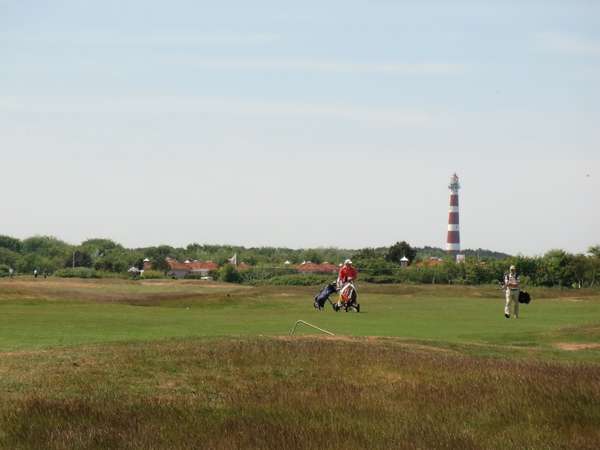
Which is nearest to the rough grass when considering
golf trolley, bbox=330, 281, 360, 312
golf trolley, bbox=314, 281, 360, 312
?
golf trolley, bbox=330, 281, 360, 312

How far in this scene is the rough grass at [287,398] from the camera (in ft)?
56.5

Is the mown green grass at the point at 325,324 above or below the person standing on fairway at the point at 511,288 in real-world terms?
below

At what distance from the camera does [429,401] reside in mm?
20125

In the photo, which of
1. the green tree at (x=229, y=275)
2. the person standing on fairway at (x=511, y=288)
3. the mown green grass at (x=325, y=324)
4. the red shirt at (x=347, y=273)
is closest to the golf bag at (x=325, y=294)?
the mown green grass at (x=325, y=324)

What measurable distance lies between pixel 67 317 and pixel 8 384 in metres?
18.7

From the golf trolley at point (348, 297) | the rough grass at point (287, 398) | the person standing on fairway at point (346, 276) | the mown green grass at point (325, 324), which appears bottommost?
the rough grass at point (287, 398)

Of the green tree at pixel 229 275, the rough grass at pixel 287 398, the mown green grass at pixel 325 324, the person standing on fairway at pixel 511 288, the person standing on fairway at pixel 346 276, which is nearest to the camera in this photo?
the rough grass at pixel 287 398

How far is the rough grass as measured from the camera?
17234 mm

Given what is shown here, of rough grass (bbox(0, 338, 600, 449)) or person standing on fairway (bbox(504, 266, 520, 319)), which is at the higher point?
person standing on fairway (bbox(504, 266, 520, 319))

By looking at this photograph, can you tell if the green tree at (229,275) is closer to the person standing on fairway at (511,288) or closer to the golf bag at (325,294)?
the golf bag at (325,294)

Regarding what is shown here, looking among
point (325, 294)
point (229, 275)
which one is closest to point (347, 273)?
point (325, 294)

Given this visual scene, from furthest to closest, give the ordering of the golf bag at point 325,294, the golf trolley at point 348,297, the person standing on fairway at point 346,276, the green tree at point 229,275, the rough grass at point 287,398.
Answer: the green tree at point 229,275, the golf bag at point 325,294, the golf trolley at point 348,297, the person standing on fairway at point 346,276, the rough grass at point 287,398

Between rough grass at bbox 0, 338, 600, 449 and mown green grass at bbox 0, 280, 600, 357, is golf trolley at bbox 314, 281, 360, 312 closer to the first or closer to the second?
mown green grass at bbox 0, 280, 600, 357

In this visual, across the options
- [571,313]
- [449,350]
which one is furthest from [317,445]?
[571,313]
